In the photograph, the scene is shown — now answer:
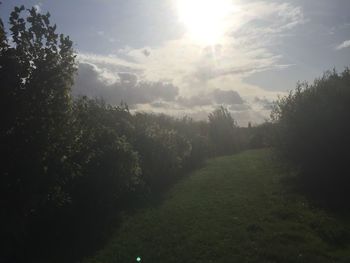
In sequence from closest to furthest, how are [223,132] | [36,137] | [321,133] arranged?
[36,137]
[321,133]
[223,132]

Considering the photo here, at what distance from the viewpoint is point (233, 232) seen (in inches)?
801

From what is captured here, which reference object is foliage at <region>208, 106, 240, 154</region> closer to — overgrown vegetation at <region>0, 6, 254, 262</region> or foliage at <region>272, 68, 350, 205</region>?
foliage at <region>272, 68, 350, 205</region>

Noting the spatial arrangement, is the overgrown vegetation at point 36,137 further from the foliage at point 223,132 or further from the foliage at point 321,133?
the foliage at point 223,132

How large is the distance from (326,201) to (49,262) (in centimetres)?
1836

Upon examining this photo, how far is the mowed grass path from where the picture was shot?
1680cm

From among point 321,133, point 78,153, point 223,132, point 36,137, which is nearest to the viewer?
point 36,137

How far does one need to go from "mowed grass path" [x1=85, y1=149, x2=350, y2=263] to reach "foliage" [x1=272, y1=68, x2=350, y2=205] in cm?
359

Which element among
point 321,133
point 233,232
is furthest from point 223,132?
point 233,232

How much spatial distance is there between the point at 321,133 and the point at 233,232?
16246 millimetres

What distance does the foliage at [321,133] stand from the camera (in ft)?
99.2

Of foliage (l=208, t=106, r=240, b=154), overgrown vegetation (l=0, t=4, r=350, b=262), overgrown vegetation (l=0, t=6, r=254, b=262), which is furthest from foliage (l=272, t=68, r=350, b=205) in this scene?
foliage (l=208, t=106, r=240, b=154)

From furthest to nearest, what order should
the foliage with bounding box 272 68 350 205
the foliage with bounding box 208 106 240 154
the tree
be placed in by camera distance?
the foliage with bounding box 208 106 240 154, the foliage with bounding box 272 68 350 205, the tree

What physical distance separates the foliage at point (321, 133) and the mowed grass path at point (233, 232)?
359 cm

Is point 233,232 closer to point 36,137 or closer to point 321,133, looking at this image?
point 36,137
